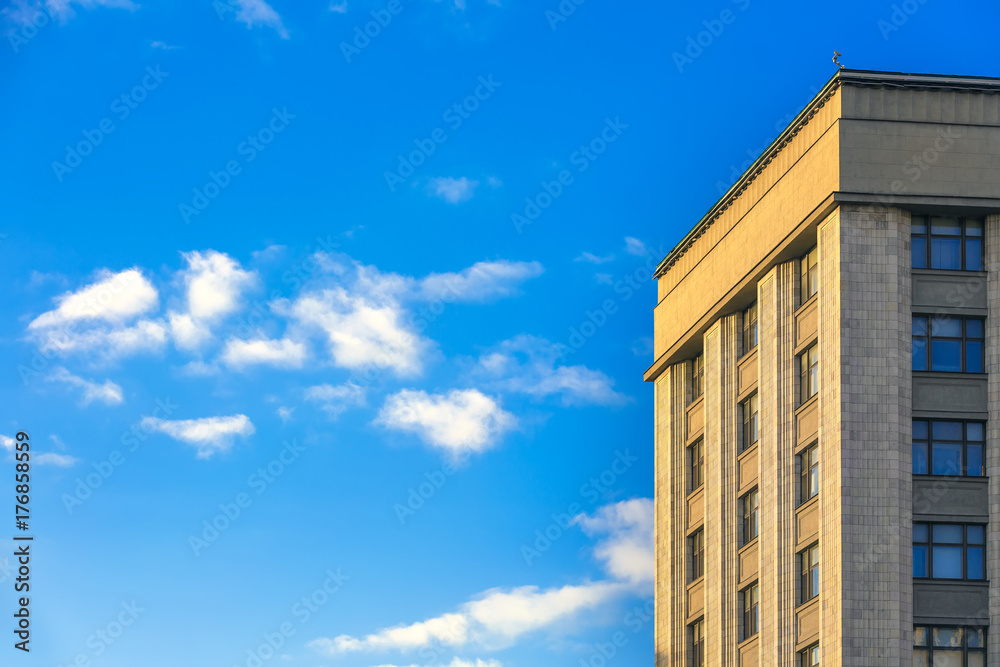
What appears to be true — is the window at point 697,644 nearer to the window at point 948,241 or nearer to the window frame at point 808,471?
the window frame at point 808,471

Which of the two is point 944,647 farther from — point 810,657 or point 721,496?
point 721,496

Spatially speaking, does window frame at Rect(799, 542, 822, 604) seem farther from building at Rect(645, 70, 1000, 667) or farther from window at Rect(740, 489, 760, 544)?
window at Rect(740, 489, 760, 544)

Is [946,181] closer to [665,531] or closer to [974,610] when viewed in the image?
[974,610]

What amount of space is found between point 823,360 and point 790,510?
5409mm

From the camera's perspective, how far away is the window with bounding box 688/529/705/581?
67.1m

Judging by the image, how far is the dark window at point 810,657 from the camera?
5403 centimetres

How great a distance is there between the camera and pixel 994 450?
176 ft

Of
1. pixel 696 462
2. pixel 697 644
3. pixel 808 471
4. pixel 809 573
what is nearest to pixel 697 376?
pixel 696 462

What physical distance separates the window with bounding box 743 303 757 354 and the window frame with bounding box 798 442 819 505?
6803 mm

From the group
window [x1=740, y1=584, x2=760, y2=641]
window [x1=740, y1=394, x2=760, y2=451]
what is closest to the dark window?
window [x1=740, y1=584, x2=760, y2=641]

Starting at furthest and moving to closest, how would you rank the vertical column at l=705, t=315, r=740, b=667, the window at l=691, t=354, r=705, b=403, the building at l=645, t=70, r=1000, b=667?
1. the window at l=691, t=354, r=705, b=403
2. the vertical column at l=705, t=315, r=740, b=667
3. the building at l=645, t=70, r=1000, b=667

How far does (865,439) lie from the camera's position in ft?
174

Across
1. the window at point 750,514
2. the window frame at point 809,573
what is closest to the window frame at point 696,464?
the window at point 750,514

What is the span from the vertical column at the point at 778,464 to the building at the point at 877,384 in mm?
71
